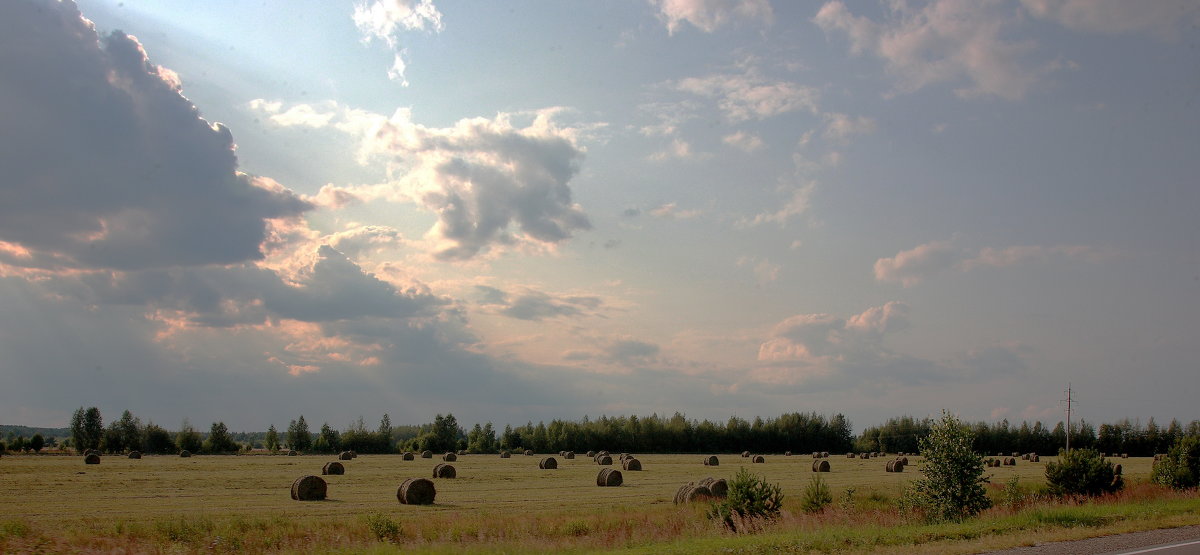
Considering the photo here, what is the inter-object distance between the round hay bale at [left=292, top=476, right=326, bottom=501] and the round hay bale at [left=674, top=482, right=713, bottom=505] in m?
15.4

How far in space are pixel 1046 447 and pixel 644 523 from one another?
433 feet

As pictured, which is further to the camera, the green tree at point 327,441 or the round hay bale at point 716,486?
the green tree at point 327,441

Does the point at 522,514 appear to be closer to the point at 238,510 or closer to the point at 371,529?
the point at 371,529

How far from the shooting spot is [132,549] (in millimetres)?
20828

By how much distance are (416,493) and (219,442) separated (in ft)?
310

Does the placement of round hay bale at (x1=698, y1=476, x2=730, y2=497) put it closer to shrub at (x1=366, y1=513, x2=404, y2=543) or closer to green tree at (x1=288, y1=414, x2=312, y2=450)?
shrub at (x1=366, y1=513, x2=404, y2=543)

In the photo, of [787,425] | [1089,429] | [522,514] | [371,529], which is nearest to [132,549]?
[371,529]

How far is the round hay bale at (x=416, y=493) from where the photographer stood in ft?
110

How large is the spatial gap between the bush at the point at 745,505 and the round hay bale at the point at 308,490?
1858cm

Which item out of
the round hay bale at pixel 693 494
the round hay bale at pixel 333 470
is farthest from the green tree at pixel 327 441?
the round hay bale at pixel 693 494

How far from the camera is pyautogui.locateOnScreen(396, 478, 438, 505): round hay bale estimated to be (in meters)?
33.4

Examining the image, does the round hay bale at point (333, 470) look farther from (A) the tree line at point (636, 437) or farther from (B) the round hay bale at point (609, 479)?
(A) the tree line at point (636, 437)

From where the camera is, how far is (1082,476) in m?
33.6

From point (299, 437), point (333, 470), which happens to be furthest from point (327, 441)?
point (333, 470)
